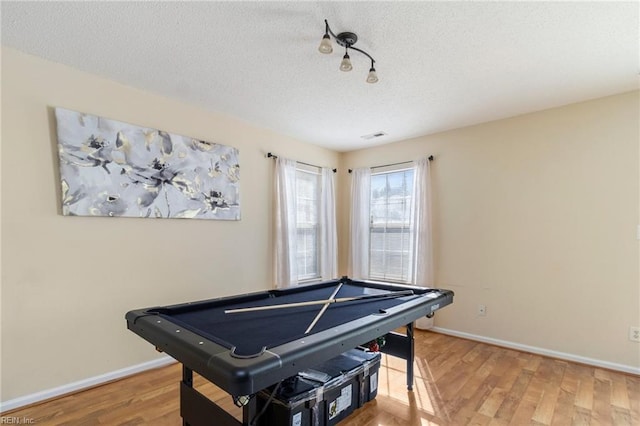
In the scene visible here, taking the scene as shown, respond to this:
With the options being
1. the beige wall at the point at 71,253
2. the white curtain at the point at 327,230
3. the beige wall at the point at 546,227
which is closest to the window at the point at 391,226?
the beige wall at the point at 546,227

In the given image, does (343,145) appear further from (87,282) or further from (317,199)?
(87,282)

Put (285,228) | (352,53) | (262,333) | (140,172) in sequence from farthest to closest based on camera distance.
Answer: (285,228)
(140,172)
(352,53)
(262,333)

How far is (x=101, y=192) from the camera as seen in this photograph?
2.35 metres

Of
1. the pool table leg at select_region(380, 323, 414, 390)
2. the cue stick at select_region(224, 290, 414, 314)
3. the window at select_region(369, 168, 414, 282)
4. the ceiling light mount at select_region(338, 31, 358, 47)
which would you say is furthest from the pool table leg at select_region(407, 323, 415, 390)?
the ceiling light mount at select_region(338, 31, 358, 47)

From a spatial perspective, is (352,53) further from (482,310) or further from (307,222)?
(482,310)

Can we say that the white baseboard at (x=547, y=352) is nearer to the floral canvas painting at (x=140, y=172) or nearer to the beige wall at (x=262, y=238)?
the beige wall at (x=262, y=238)

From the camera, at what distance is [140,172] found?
2.55 meters

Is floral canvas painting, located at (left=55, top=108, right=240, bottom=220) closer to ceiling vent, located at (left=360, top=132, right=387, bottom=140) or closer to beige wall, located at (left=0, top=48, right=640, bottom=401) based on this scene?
beige wall, located at (left=0, top=48, right=640, bottom=401)

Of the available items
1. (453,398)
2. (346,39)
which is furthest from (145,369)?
(346,39)

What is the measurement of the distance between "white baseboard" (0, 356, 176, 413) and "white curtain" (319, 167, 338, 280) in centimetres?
208

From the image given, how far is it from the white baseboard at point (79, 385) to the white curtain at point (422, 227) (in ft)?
8.85

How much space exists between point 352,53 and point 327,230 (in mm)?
2489

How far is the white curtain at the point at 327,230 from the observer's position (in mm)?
4172

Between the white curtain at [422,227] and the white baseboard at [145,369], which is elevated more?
the white curtain at [422,227]
